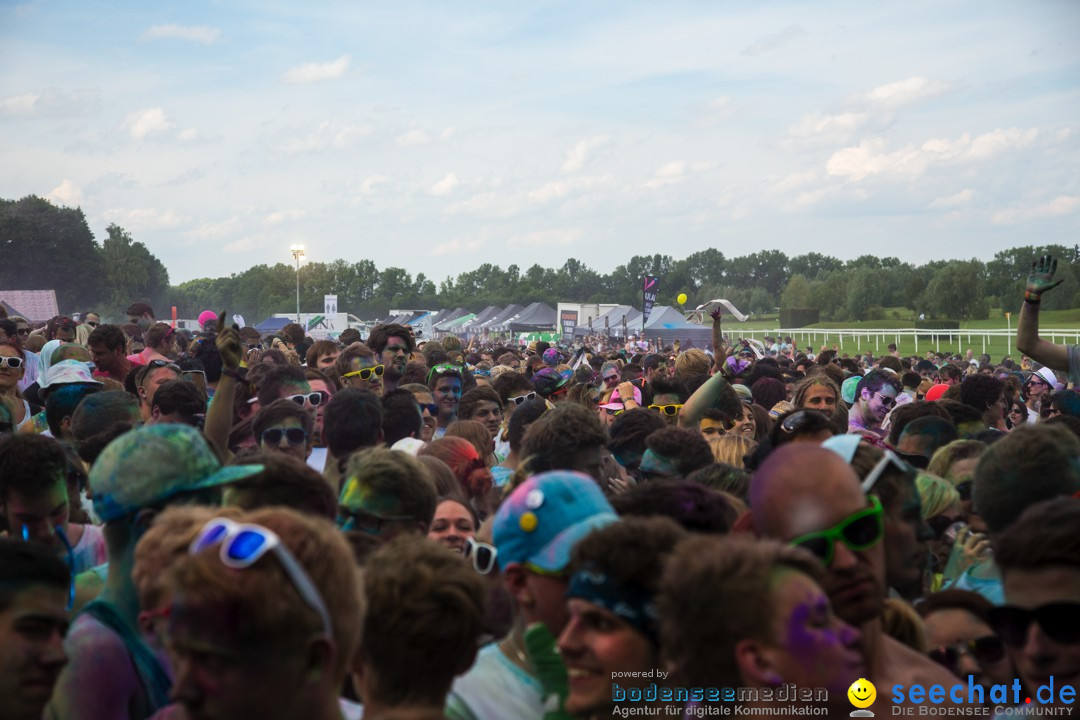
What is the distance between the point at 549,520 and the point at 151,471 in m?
1.22

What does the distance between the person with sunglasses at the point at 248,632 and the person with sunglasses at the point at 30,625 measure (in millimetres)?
750

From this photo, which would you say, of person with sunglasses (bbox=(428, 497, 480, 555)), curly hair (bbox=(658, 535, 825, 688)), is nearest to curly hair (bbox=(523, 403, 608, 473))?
person with sunglasses (bbox=(428, 497, 480, 555))

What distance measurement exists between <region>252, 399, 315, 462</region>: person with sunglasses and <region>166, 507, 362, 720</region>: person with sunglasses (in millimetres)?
3847

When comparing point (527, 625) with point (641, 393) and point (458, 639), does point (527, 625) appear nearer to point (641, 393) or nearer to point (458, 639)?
point (458, 639)

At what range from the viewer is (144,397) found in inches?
303

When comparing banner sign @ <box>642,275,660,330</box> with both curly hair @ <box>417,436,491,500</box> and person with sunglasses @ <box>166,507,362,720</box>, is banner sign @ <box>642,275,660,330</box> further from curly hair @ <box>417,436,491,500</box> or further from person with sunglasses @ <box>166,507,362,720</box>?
person with sunglasses @ <box>166,507,362,720</box>

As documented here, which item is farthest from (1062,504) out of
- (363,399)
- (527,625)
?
(363,399)

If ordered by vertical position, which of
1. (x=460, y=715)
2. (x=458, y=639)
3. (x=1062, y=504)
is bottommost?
(x=460, y=715)

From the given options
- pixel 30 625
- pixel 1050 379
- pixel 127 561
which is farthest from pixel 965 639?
pixel 1050 379

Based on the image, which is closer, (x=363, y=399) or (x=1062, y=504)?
(x=1062, y=504)

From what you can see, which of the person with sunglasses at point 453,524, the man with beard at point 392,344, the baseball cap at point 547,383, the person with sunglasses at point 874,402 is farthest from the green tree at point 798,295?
the person with sunglasses at point 453,524

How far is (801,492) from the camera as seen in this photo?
3.01 metres

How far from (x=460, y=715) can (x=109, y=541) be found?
3.97ft

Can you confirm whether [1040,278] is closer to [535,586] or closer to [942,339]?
[535,586]
